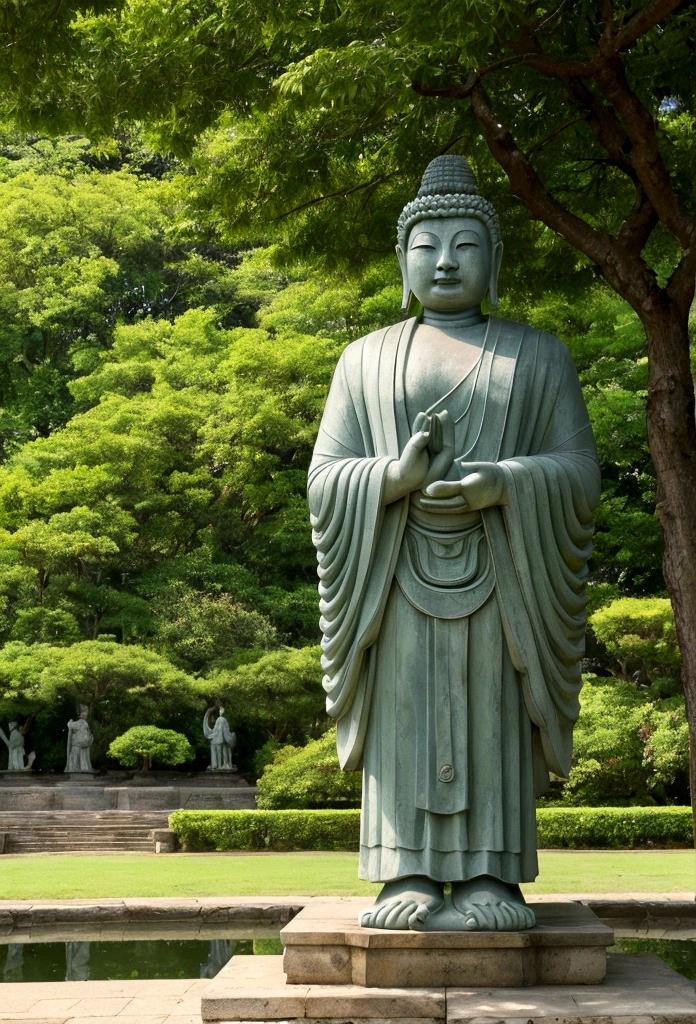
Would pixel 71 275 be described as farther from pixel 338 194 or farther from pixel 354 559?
pixel 354 559

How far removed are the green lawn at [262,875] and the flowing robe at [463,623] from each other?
6.58 meters

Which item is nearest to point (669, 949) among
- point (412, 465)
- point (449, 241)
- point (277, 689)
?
point (412, 465)

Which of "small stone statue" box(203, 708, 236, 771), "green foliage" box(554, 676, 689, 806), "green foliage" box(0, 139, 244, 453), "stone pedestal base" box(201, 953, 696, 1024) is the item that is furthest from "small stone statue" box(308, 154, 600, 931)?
"green foliage" box(0, 139, 244, 453)

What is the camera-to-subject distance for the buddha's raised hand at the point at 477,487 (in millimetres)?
4969

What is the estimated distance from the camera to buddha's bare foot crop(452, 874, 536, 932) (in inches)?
184

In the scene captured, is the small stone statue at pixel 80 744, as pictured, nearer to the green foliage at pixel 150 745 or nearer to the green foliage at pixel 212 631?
the green foliage at pixel 150 745

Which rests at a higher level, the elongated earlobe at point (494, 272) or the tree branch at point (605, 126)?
the tree branch at point (605, 126)

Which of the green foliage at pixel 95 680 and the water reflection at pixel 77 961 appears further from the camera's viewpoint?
the green foliage at pixel 95 680

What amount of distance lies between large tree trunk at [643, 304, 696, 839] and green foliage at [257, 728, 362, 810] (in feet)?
45.3

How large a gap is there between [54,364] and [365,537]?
104ft

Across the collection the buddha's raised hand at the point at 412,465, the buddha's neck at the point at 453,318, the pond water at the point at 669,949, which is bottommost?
the pond water at the point at 669,949

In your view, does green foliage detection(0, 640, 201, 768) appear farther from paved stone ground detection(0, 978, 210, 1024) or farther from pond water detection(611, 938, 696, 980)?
paved stone ground detection(0, 978, 210, 1024)

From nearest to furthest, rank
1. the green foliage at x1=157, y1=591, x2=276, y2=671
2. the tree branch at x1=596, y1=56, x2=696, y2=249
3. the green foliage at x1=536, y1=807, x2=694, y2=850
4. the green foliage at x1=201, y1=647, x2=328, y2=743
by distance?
the tree branch at x1=596, y1=56, x2=696, y2=249
the green foliage at x1=536, y1=807, x2=694, y2=850
the green foliage at x1=201, y1=647, x2=328, y2=743
the green foliage at x1=157, y1=591, x2=276, y2=671

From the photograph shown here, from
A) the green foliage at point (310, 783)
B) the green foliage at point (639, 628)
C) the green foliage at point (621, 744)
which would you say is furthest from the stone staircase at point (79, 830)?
the green foliage at point (639, 628)
